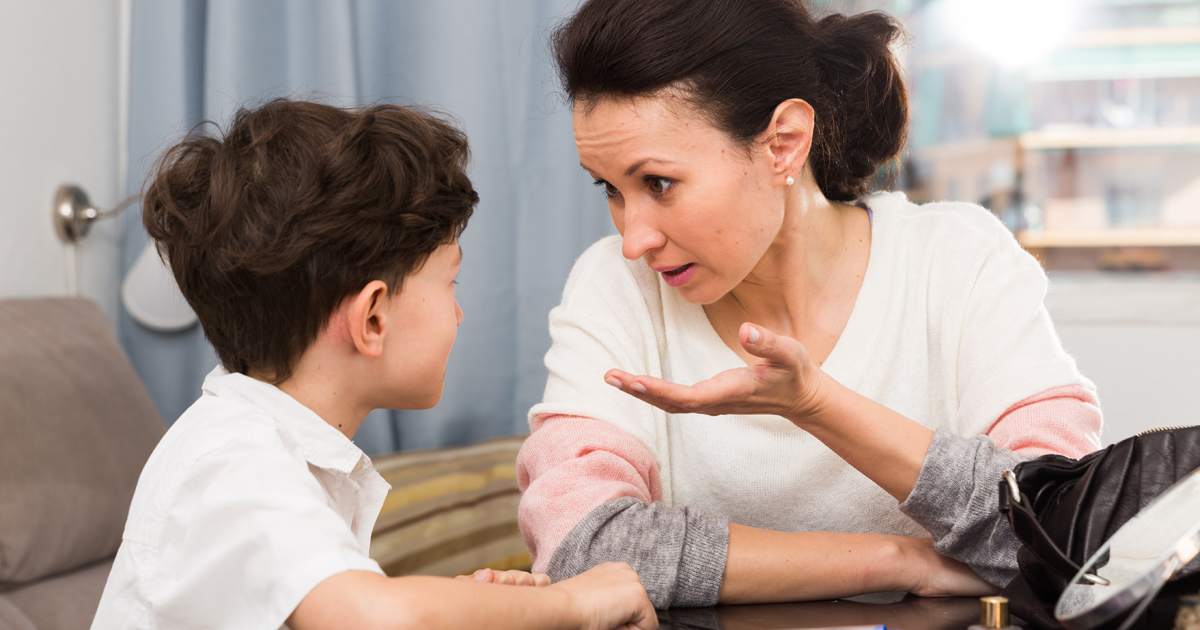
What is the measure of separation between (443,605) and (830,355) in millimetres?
701

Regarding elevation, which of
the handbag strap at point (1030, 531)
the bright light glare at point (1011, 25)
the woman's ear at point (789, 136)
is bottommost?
the handbag strap at point (1030, 531)

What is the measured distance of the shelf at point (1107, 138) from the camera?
6.97 feet

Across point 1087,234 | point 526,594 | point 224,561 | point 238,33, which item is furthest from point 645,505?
point 1087,234

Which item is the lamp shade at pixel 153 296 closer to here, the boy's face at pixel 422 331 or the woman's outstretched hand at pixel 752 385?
the boy's face at pixel 422 331

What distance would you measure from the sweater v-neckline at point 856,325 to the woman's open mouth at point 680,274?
0.11 m

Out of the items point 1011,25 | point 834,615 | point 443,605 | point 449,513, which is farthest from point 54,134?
point 1011,25

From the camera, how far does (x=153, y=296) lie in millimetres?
1870

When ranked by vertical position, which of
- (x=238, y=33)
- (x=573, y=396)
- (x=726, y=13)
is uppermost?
(x=238, y=33)

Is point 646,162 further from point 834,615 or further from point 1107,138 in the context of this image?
point 1107,138

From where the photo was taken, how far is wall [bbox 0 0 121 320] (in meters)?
1.59

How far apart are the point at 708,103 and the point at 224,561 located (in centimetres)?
70

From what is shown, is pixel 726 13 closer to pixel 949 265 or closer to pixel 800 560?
pixel 949 265

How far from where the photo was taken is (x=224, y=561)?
0.62 metres

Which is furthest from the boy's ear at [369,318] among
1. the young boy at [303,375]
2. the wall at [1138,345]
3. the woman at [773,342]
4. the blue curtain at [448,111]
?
the wall at [1138,345]
